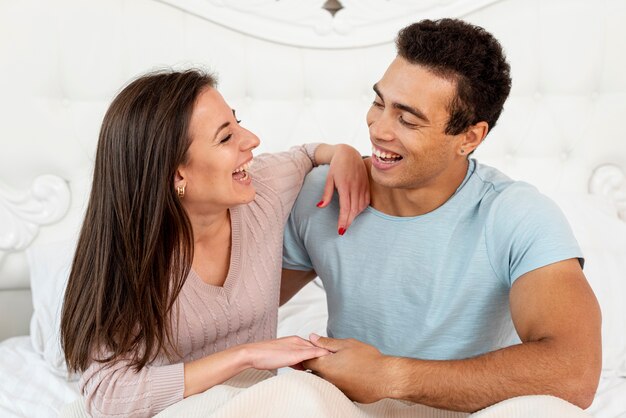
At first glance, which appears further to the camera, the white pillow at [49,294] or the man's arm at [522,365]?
the white pillow at [49,294]

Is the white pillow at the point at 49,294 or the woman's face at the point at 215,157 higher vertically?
the woman's face at the point at 215,157

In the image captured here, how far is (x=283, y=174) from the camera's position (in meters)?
1.61

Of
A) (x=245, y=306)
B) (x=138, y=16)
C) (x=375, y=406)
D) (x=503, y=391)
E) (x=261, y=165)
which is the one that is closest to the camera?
(x=503, y=391)

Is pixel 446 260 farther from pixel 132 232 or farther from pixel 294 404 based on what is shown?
pixel 132 232

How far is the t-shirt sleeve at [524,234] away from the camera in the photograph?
130cm

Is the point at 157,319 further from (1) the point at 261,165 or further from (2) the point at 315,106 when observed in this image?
(2) the point at 315,106

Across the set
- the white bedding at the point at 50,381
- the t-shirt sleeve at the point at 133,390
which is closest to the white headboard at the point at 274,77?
the white bedding at the point at 50,381

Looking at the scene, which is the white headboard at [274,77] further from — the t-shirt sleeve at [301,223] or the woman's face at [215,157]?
the woman's face at [215,157]

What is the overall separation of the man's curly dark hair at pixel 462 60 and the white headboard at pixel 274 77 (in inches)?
31.3

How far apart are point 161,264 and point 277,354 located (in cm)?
28

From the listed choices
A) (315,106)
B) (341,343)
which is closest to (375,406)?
(341,343)

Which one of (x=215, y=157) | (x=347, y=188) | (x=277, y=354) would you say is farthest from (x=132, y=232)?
(x=347, y=188)

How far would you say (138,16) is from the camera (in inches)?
84.6

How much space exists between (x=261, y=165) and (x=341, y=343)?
18.8 inches
